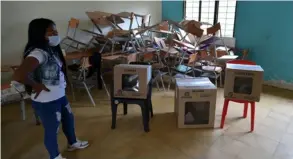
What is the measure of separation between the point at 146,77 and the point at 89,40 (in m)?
2.23

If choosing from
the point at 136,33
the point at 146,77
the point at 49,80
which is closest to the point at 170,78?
the point at 136,33

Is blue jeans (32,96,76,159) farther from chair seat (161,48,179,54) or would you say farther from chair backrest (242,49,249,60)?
chair backrest (242,49,249,60)

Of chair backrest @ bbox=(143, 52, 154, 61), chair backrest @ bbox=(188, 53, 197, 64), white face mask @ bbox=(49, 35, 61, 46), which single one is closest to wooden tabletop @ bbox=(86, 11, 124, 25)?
chair backrest @ bbox=(143, 52, 154, 61)

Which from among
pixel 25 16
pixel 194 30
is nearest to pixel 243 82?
pixel 194 30

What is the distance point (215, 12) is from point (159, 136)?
3.35m

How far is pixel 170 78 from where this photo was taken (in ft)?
13.4

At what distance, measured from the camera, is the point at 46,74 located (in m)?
1.77

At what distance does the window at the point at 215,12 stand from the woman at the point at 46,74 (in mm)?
3755

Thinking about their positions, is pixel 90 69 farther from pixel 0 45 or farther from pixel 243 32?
pixel 243 32

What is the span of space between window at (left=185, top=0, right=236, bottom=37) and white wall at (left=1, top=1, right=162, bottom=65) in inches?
75.3

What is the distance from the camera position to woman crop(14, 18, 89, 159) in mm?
1675

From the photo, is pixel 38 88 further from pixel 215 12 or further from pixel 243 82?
pixel 215 12

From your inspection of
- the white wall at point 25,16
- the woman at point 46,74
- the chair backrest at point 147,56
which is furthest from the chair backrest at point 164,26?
the woman at point 46,74

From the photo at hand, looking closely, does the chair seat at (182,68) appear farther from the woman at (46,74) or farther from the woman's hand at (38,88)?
the woman's hand at (38,88)
